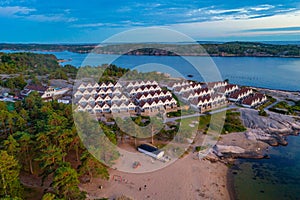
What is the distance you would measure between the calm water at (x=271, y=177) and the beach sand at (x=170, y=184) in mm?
1450

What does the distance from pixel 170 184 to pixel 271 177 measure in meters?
8.55

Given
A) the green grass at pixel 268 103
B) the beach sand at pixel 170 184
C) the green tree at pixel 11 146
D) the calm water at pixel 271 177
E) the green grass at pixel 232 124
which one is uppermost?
the green tree at pixel 11 146

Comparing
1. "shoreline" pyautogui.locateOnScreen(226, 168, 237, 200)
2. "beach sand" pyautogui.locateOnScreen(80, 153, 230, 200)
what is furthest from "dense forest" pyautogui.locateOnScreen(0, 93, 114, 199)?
"shoreline" pyautogui.locateOnScreen(226, 168, 237, 200)

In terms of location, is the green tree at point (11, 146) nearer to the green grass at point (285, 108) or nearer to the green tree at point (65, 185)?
the green tree at point (65, 185)

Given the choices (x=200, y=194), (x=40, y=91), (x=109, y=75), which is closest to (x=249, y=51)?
(x=109, y=75)

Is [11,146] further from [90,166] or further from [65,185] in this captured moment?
[65,185]

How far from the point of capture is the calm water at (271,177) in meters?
17.5

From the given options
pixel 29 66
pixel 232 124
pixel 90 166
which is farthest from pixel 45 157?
pixel 29 66

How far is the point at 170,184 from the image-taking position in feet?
58.8

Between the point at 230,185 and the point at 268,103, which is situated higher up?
the point at 268,103

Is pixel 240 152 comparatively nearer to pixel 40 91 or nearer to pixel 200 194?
pixel 200 194

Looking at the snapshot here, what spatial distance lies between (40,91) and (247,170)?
3149cm

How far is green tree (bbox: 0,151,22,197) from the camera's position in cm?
1380

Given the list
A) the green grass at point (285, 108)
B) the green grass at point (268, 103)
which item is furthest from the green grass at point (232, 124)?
the green grass at point (285, 108)
